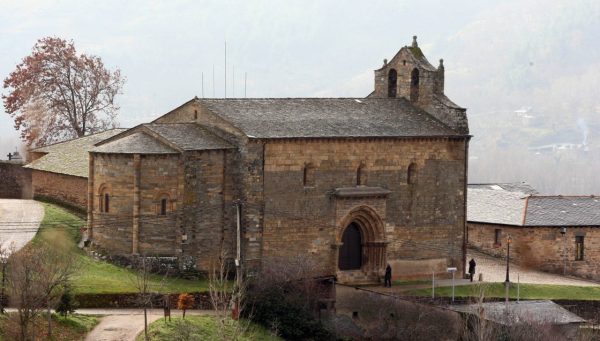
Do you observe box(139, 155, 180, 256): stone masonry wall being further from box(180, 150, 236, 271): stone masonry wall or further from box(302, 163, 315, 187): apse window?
box(302, 163, 315, 187): apse window

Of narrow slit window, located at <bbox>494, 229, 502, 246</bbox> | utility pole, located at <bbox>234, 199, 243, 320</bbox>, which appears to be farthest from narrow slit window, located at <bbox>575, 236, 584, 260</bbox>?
utility pole, located at <bbox>234, 199, 243, 320</bbox>

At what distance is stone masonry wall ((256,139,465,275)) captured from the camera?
56062 mm

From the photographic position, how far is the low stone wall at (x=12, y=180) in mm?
68000

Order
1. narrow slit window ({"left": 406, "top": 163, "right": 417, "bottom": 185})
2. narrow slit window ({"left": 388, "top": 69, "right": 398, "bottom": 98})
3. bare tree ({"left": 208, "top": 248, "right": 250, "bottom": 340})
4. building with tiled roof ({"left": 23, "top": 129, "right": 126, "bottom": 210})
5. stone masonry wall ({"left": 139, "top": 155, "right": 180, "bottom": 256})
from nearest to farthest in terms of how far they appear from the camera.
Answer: bare tree ({"left": 208, "top": 248, "right": 250, "bottom": 340}) → stone masonry wall ({"left": 139, "top": 155, "right": 180, "bottom": 256}) → narrow slit window ({"left": 406, "top": 163, "right": 417, "bottom": 185}) → building with tiled roof ({"left": 23, "top": 129, "right": 126, "bottom": 210}) → narrow slit window ({"left": 388, "top": 69, "right": 398, "bottom": 98})

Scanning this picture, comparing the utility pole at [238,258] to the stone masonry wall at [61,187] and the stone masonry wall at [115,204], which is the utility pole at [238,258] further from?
the stone masonry wall at [61,187]

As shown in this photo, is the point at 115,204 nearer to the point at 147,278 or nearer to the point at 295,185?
the point at 147,278

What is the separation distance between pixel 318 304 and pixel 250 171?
21.9 ft

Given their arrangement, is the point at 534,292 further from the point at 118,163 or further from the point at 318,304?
the point at 118,163

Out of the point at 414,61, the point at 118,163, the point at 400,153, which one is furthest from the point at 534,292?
the point at 118,163

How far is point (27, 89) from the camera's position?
7812 centimetres

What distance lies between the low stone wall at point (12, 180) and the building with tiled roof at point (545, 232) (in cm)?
2497

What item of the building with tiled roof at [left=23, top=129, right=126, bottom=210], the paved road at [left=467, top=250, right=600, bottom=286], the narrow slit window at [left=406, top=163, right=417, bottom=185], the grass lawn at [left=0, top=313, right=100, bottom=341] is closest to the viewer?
the grass lawn at [left=0, top=313, right=100, bottom=341]

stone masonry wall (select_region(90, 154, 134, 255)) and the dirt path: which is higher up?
stone masonry wall (select_region(90, 154, 134, 255))

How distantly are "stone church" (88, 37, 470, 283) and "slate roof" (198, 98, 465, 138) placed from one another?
8cm
